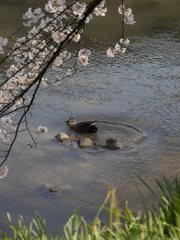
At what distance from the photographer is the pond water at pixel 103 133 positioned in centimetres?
450

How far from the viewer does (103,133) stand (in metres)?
6.37

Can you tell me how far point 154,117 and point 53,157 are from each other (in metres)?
2.45

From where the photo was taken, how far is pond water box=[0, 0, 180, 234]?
450 centimetres

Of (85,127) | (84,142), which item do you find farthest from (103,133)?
(84,142)

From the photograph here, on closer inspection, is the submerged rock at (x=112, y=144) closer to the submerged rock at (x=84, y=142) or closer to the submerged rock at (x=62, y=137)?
the submerged rock at (x=84, y=142)

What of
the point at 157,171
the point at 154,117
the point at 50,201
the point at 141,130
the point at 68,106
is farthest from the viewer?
the point at 68,106

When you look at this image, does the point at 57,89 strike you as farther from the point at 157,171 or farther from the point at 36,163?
the point at 157,171

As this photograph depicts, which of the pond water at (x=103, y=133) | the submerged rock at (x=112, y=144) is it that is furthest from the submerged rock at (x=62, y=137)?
the submerged rock at (x=112, y=144)

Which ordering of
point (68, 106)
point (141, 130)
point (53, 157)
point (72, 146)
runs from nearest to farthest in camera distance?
1. point (53, 157)
2. point (72, 146)
3. point (141, 130)
4. point (68, 106)

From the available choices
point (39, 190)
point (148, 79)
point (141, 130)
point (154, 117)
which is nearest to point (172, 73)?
point (148, 79)

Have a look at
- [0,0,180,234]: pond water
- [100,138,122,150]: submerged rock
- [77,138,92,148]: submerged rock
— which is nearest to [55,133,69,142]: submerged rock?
[0,0,180,234]: pond water

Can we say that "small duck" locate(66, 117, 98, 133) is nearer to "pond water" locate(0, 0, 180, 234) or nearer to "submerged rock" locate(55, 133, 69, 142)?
"pond water" locate(0, 0, 180, 234)

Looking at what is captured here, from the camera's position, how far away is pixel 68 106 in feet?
24.0

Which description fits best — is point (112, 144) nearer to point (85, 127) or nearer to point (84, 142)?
point (84, 142)
